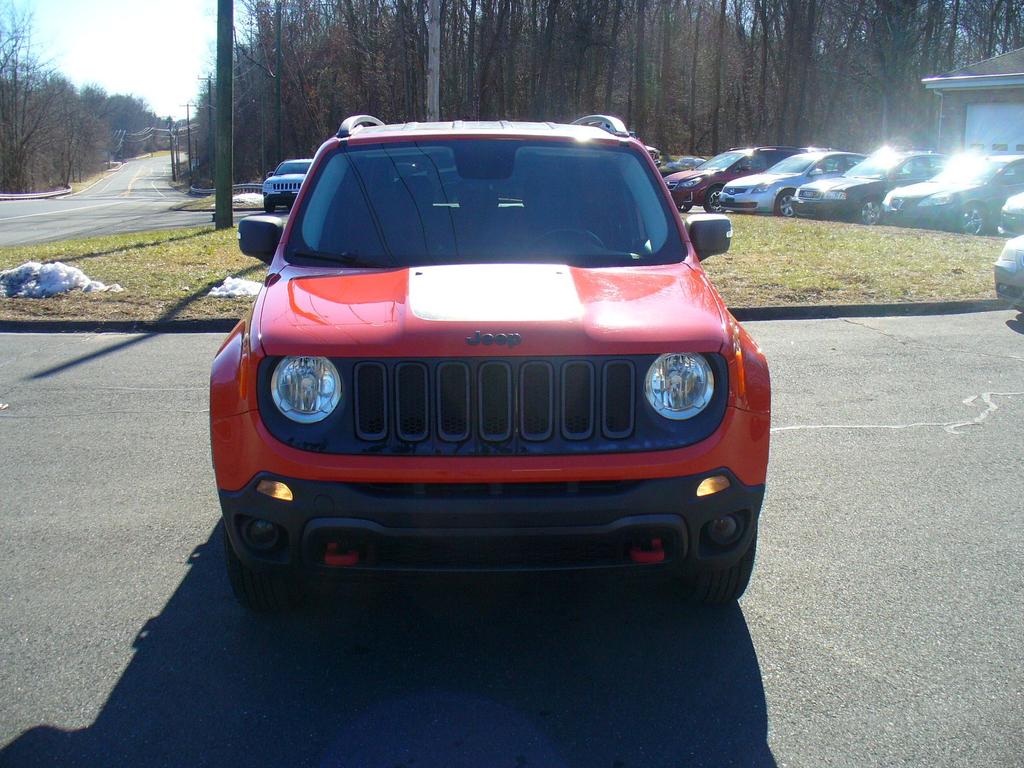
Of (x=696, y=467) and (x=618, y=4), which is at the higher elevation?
(x=618, y=4)

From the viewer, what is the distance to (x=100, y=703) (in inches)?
128

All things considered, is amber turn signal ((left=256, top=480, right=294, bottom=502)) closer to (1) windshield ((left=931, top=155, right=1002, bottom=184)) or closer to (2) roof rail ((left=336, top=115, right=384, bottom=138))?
(2) roof rail ((left=336, top=115, right=384, bottom=138))

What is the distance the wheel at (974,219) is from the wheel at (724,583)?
17841 mm

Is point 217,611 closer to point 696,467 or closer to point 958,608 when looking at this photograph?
point 696,467

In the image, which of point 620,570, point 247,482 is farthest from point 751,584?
point 247,482

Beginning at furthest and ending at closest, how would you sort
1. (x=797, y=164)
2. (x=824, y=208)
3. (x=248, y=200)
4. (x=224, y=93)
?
(x=248, y=200) < (x=797, y=164) < (x=824, y=208) < (x=224, y=93)

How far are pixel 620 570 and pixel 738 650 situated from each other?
671mm

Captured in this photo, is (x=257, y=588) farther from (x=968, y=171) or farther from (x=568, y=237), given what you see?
(x=968, y=171)

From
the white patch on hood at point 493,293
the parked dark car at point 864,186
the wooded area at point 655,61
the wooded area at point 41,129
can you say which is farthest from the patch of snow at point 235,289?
the wooded area at point 41,129

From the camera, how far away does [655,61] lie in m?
55.3

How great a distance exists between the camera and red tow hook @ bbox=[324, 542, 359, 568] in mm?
3264

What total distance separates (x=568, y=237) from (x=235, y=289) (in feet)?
25.8

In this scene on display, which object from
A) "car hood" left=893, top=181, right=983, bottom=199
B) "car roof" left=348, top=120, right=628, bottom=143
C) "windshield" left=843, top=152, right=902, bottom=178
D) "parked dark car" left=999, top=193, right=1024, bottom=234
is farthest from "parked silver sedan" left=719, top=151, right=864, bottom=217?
"car roof" left=348, top=120, right=628, bottom=143

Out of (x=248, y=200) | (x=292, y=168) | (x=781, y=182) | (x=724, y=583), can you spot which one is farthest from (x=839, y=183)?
(x=248, y=200)
